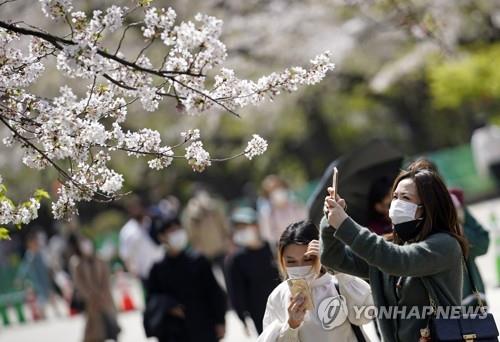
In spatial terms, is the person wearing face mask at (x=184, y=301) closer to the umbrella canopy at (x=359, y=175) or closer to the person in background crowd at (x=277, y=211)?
the umbrella canopy at (x=359, y=175)

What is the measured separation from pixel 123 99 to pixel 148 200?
3321 cm

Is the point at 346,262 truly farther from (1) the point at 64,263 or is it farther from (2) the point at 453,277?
(1) the point at 64,263

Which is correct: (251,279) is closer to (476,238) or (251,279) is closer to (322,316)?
(476,238)

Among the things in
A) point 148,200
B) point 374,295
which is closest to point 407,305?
point 374,295

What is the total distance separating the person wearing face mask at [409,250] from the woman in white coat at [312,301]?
1.11 ft

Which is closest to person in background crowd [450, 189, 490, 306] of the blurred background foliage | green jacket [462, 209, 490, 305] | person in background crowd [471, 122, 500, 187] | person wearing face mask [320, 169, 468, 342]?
green jacket [462, 209, 490, 305]

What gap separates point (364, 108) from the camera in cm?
3547

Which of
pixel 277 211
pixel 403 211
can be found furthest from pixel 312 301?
pixel 277 211

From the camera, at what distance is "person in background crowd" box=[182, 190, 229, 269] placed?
58.6 ft

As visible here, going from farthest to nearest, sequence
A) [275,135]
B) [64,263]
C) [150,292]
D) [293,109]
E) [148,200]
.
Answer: [148,200]
[275,135]
[293,109]
[64,263]
[150,292]

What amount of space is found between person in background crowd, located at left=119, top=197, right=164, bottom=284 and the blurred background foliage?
142 inches

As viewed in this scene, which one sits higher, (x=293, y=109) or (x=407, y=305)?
(x=293, y=109)

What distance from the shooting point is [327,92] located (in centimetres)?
3300

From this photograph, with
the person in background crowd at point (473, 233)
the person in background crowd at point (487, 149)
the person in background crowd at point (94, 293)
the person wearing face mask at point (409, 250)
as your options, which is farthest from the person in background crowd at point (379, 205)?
the person in background crowd at point (487, 149)
